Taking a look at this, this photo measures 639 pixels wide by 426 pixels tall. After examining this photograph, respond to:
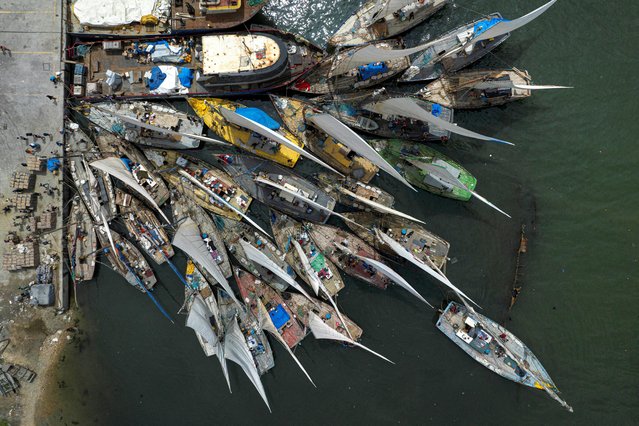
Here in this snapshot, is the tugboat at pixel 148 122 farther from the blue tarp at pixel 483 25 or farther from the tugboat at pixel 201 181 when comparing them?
the blue tarp at pixel 483 25

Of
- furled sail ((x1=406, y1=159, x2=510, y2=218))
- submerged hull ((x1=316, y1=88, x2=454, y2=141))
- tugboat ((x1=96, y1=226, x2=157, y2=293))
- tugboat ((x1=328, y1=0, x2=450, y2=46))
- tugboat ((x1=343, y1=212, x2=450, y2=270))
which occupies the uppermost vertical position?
tugboat ((x1=328, y1=0, x2=450, y2=46))

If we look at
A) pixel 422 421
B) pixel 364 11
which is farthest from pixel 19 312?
pixel 364 11

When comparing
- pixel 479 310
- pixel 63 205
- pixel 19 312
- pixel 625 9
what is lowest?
pixel 19 312

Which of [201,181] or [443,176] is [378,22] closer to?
[443,176]

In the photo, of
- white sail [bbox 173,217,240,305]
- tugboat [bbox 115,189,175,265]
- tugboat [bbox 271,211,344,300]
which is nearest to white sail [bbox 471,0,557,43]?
tugboat [bbox 271,211,344,300]

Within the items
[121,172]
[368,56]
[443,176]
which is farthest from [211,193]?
[443,176]

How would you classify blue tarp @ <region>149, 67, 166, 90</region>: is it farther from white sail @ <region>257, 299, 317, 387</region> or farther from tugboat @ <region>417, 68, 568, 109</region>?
tugboat @ <region>417, 68, 568, 109</region>

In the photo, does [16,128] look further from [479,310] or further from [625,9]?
[625,9]
